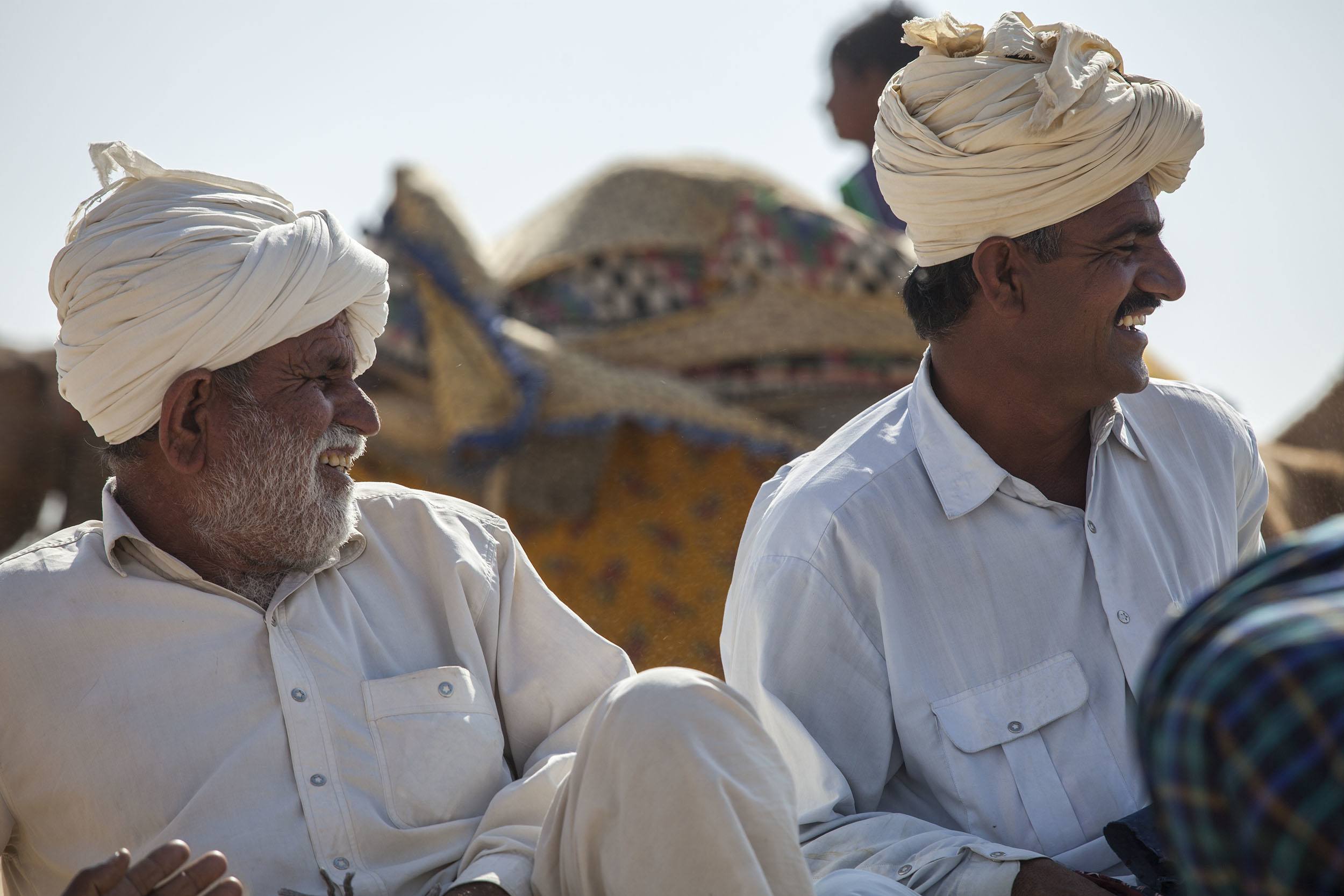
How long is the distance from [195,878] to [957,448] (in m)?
1.58

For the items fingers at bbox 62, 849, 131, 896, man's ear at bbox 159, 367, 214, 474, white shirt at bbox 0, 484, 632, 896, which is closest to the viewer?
fingers at bbox 62, 849, 131, 896

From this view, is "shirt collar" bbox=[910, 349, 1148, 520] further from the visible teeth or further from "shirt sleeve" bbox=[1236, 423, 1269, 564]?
the visible teeth

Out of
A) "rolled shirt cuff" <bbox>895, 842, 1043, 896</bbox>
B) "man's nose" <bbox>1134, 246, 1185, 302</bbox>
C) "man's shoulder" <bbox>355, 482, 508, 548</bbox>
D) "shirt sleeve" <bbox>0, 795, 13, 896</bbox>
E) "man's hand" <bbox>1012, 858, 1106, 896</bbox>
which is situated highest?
"man's nose" <bbox>1134, 246, 1185, 302</bbox>

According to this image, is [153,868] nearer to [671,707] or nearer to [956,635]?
[671,707]

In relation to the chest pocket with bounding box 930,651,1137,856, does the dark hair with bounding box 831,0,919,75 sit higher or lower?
higher

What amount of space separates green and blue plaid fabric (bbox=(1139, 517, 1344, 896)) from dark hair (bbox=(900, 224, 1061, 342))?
1704 mm

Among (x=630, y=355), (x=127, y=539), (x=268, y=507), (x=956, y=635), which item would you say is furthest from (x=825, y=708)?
(x=630, y=355)

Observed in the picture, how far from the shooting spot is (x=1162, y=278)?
2799mm

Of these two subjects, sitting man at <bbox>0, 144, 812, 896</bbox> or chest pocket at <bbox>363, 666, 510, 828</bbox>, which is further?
chest pocket at <bbox>363, 666, 510, 828</bbox>

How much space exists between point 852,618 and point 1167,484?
738mm

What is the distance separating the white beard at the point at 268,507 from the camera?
2.59 meters

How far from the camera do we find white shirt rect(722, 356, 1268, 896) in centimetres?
250

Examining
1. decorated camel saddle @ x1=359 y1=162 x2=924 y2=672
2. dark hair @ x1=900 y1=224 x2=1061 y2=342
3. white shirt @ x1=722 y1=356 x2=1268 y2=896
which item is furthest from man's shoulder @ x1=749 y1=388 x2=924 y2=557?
decorated camel saddle @ x1=359 y1=162 x2=924 y2=672

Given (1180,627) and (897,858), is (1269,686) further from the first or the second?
(897,858)
